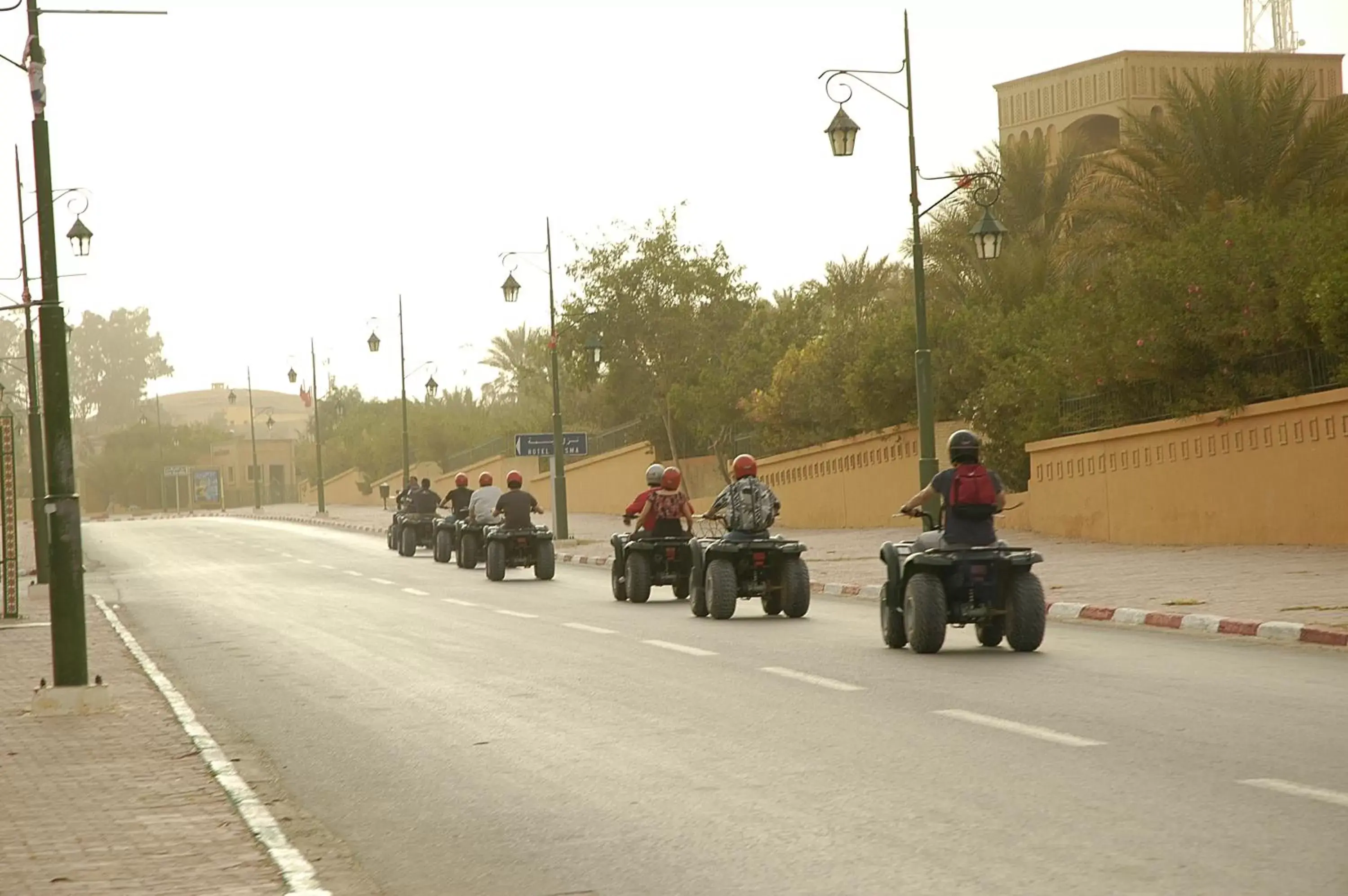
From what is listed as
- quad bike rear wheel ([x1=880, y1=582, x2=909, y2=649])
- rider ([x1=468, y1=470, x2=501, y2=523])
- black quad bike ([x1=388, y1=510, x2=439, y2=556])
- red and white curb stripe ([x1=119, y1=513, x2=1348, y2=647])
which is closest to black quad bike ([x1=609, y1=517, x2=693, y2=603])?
red and white curb stripe ([x1=119, y1=513, x2=1348, y2=647])

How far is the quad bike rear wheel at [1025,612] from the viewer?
47.3 feet

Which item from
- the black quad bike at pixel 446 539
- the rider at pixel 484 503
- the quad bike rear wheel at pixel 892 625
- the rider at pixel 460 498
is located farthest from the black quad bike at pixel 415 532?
the quad bike rear wheel at pixel 892 625

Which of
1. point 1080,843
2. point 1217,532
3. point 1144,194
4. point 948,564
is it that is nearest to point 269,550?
point 1144,194

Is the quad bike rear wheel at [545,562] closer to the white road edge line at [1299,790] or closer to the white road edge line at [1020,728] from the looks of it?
the white road edge line at [1020,728]

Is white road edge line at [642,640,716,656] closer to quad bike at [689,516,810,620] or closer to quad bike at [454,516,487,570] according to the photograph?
quad bike at [689,516,810,620]

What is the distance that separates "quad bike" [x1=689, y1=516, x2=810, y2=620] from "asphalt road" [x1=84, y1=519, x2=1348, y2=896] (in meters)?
0.67

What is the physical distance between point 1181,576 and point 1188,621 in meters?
5.26

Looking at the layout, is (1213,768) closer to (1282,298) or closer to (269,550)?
(1282,298)

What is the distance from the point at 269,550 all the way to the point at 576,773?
38175 millimetres

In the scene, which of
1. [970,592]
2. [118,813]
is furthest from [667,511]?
[118,813]

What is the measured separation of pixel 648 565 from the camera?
2295cm

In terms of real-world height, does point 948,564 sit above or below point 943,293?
below

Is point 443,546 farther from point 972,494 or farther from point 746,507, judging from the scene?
point 972,494

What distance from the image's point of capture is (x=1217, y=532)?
27484 mm
